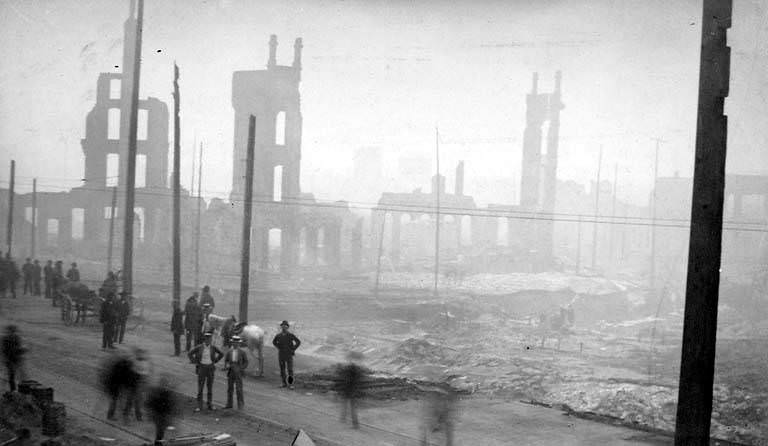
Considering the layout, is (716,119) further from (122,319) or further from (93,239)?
(93,239)

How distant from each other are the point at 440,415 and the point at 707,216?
604 centimetres

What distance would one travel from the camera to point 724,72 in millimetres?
5203

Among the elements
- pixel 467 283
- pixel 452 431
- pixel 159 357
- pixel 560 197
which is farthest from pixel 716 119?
pixel 560 197

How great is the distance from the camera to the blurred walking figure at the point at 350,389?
32.6ft

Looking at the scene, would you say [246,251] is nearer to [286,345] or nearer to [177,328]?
Result: [177,328]

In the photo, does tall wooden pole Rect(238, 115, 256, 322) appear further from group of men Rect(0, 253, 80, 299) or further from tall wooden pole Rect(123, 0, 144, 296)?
group of men Rect(0, 253, 80, 299)

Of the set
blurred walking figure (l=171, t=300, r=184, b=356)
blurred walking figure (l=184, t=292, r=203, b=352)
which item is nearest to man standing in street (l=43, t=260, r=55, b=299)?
blurred walking figure (l=171, t=300, r=184, b=356)

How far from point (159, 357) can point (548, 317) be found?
1621 cm

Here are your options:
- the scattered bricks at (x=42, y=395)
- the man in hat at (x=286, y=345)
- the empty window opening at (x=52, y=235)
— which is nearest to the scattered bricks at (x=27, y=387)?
the scattered bricks at (x=42, y=395)

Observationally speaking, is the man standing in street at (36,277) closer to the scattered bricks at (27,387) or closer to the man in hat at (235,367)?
the man in hat at (235,367)

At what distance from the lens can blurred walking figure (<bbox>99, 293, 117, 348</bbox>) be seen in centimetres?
1445

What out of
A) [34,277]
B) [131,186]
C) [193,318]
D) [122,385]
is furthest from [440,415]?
[34,277]

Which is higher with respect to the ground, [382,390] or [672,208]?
[672,208]

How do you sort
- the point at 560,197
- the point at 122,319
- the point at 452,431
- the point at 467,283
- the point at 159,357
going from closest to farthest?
the point at 452,431, the point at 159,357, the point at 122,319, the point at 467,283, the point at 560,197
